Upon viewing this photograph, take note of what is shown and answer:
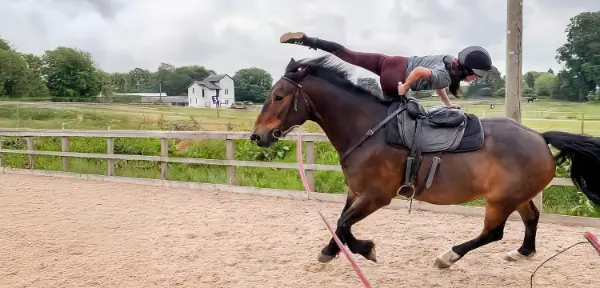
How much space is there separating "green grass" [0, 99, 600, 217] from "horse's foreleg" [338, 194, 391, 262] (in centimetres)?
123

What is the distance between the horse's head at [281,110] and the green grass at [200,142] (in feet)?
4.19

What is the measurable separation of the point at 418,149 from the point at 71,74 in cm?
1992

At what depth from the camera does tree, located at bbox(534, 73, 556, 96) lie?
5375mm

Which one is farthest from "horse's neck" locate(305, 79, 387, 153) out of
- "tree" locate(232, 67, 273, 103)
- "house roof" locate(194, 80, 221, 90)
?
"house roof" locate(194, 80, 221, 90)

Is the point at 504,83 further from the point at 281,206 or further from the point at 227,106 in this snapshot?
the point at 227,106

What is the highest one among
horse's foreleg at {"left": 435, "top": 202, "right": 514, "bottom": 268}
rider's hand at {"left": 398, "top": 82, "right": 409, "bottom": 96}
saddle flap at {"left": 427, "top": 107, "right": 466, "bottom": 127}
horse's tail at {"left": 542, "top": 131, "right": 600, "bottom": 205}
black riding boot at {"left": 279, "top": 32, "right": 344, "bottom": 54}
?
black riding boot at {"left": 279, "top": 32, "right": 344, "bottom": 54}

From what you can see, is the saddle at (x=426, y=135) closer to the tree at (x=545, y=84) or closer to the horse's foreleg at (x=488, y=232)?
the horse's foreleg at (x=488, y=232)

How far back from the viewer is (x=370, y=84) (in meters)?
3.73

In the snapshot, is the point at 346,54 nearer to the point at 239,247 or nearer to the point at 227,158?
the point at 239,247

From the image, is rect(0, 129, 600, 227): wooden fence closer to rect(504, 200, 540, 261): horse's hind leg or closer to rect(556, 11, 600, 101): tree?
rect(556, 11, 600, 101): tree

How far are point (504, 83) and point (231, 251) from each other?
12.6ft

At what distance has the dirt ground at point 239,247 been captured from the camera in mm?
3695

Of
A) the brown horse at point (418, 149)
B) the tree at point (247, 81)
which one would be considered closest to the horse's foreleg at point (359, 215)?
the brown horse at point (418, 149)

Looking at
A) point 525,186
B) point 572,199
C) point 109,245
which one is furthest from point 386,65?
point 572,199
